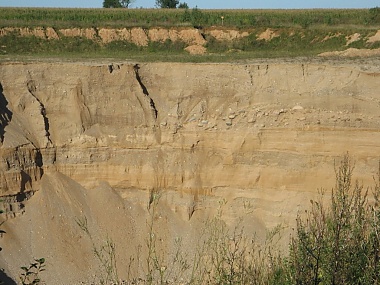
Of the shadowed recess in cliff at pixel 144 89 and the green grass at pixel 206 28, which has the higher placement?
the green grass at pixel 206 28

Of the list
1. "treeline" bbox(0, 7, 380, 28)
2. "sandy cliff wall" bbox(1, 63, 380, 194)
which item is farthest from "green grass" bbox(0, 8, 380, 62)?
"sandy cliff wall" bbox(1, 63, 380, 194)

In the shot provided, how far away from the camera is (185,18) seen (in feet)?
158

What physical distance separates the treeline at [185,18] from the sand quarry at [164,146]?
18785 millimetres

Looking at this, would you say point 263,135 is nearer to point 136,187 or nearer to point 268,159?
point 268,159

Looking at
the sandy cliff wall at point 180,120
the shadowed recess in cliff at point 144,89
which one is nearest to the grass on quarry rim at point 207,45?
the shadowed recess in cliff at point 144,89

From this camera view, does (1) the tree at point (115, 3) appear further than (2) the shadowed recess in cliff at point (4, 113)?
Yes

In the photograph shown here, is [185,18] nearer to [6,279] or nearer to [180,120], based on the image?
[180,120]

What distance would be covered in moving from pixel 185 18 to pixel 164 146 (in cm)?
2713

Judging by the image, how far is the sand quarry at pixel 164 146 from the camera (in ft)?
69.9

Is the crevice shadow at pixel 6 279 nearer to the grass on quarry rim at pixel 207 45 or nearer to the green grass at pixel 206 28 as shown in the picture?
the green grass at pixel 206 28

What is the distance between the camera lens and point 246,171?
73.1 feet

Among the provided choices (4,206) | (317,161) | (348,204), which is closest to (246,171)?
(317,161)

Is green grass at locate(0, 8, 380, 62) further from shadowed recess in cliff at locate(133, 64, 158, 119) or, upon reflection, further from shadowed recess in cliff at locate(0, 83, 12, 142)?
shadowed recess in cliff at locate(0, 83, 12, 142)

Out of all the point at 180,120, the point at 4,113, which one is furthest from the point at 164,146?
the point at 4,113
